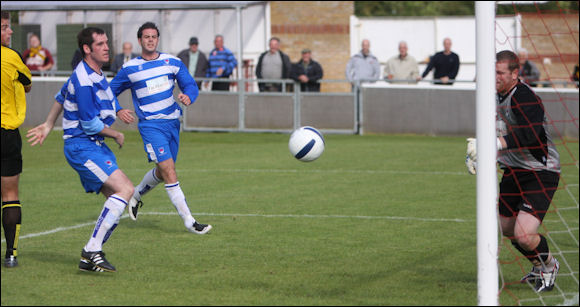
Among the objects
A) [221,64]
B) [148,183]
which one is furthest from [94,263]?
[221,64]

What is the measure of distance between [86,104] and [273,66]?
13991 millimetres

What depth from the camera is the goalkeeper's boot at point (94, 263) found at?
7152mm

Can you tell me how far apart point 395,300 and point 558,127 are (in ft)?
46.8

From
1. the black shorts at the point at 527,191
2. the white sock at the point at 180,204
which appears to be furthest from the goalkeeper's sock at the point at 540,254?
the white sock at the point at 180,204

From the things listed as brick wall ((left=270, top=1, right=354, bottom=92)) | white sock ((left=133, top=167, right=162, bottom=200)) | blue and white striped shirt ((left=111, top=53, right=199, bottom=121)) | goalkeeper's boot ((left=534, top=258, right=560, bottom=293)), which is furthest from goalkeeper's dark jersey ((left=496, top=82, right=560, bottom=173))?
brick wall ((left=270, top=1, right=354, bottom=92))

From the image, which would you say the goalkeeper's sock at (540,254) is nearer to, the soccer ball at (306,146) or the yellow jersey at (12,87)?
the soccer ball at (306,146)

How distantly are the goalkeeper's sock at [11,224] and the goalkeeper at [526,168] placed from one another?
3.75 m

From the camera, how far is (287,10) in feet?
99.7

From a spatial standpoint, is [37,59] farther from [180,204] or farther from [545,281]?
[545,281]

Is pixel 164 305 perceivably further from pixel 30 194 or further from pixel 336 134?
pixel 336 134

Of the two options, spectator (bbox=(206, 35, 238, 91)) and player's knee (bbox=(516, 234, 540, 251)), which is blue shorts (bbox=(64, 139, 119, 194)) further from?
spectator (bbox=(206, 35, 238, 91))

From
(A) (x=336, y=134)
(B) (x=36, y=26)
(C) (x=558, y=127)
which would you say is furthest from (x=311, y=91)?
(B) (x=36, y=26)

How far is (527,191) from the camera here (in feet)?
22.4

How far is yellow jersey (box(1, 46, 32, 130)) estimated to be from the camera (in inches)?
290
